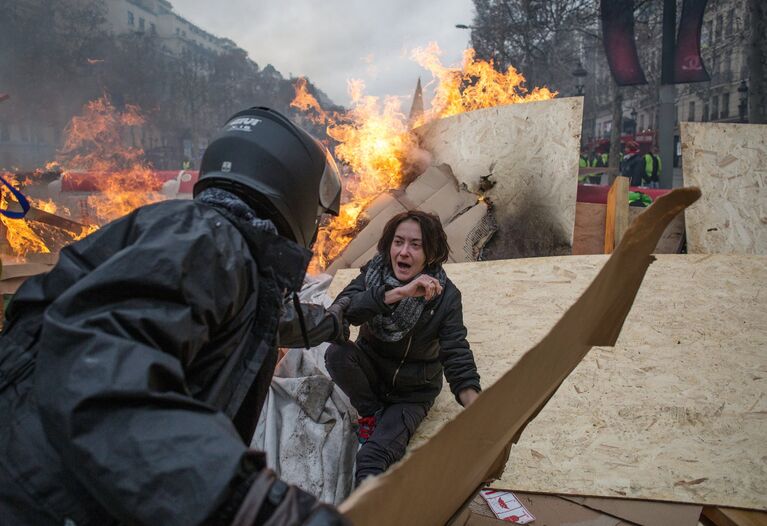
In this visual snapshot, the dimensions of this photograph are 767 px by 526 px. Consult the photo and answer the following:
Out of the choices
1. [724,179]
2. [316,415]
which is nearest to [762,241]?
[724,179]

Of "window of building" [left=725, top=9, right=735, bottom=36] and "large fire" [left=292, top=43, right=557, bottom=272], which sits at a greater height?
"window of building" [left=725, top=9, right=735, bottom=36]

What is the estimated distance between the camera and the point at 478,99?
358 inches

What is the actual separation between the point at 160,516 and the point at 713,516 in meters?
2.65

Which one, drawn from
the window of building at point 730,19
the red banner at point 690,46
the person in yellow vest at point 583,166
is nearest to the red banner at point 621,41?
the red banner at point 690,46

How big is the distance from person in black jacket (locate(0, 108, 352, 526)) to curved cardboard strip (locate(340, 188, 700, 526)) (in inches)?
4.4

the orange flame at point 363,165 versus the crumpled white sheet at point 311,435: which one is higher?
the orange flame at point 363,165

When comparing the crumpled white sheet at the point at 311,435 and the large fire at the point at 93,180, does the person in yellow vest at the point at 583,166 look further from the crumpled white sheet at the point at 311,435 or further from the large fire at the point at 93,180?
the large fire at the point at 93,180

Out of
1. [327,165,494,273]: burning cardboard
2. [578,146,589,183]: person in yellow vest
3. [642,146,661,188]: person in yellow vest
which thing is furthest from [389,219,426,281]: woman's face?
[642,146,661,188]: person in yellow vest

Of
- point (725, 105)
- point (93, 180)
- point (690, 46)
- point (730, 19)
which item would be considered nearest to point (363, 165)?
point (690, 46)

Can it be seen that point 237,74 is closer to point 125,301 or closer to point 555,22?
point 555,22

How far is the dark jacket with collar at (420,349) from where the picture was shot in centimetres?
279

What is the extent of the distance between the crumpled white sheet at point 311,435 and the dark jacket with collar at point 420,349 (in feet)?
1.10

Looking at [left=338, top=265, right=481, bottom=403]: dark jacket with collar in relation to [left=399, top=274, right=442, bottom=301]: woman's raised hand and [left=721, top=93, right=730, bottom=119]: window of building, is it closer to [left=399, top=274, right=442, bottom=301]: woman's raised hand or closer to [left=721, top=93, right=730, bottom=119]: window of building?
[left=399, top=274, right=442, bottom=301]: woman's raised hand

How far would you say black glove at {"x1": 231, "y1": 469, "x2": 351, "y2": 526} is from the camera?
2.97 feet
